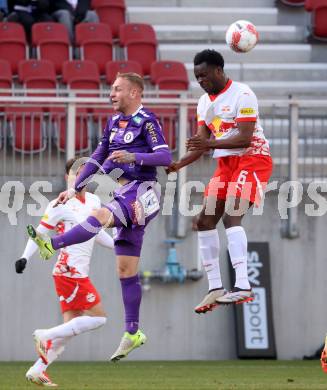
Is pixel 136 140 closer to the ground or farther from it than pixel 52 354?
farther from it

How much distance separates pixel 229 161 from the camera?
11.4 metres

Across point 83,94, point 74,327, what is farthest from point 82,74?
point 74,327

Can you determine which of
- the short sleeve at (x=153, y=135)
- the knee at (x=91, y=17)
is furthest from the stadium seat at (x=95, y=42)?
the short sleeve at (x=153, y=135)

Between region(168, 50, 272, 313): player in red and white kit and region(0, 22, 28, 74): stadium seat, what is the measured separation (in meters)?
8.44

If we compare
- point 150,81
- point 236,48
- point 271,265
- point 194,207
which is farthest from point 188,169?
point 236,48

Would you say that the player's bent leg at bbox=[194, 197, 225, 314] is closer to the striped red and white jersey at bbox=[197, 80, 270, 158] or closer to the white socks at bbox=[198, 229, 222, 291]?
the white socks at bbox=[198, 229, 222, 291]

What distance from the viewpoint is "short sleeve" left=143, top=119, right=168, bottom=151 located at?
1098 centimetres

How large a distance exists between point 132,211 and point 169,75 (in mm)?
8455

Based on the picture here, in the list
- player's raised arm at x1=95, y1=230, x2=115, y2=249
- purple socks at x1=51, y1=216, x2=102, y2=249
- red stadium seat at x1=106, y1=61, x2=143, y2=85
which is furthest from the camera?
red stadium seat at x1=106, y1=61, x2=143, y2=85

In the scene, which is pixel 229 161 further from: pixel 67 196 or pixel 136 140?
pixel 67 196

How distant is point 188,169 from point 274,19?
6.49 m

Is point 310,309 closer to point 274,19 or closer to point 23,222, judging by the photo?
point 23,222

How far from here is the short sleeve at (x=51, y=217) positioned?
12695 mm
